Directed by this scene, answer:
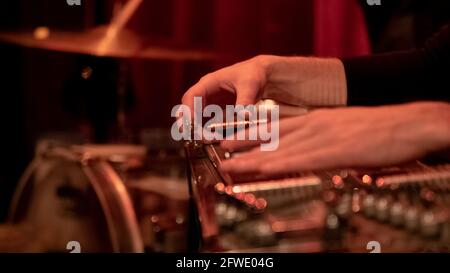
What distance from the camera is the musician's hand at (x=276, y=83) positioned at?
0.59 m

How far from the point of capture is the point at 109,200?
25.4 inches

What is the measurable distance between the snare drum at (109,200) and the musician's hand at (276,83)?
5.6 inches

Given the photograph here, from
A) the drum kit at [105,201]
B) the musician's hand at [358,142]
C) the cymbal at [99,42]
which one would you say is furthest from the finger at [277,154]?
the cymbal at [99,42]

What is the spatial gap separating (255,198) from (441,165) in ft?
0.62

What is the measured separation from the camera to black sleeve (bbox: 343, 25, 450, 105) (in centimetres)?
67

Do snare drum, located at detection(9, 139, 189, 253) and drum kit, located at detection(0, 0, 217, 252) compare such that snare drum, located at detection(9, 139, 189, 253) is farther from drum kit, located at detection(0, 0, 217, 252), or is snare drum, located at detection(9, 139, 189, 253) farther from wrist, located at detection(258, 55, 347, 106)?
wrist, located at detection(258, 55, 347, 106)

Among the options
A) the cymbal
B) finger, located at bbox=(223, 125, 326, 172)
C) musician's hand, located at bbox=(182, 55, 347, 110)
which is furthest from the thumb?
the cymbal

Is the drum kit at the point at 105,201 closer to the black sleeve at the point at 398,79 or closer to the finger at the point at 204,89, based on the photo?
the finger at the point at 204,89

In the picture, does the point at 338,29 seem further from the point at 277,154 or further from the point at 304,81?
the point at 277,154

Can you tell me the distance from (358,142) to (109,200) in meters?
0.35

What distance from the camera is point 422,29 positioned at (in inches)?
32.8
